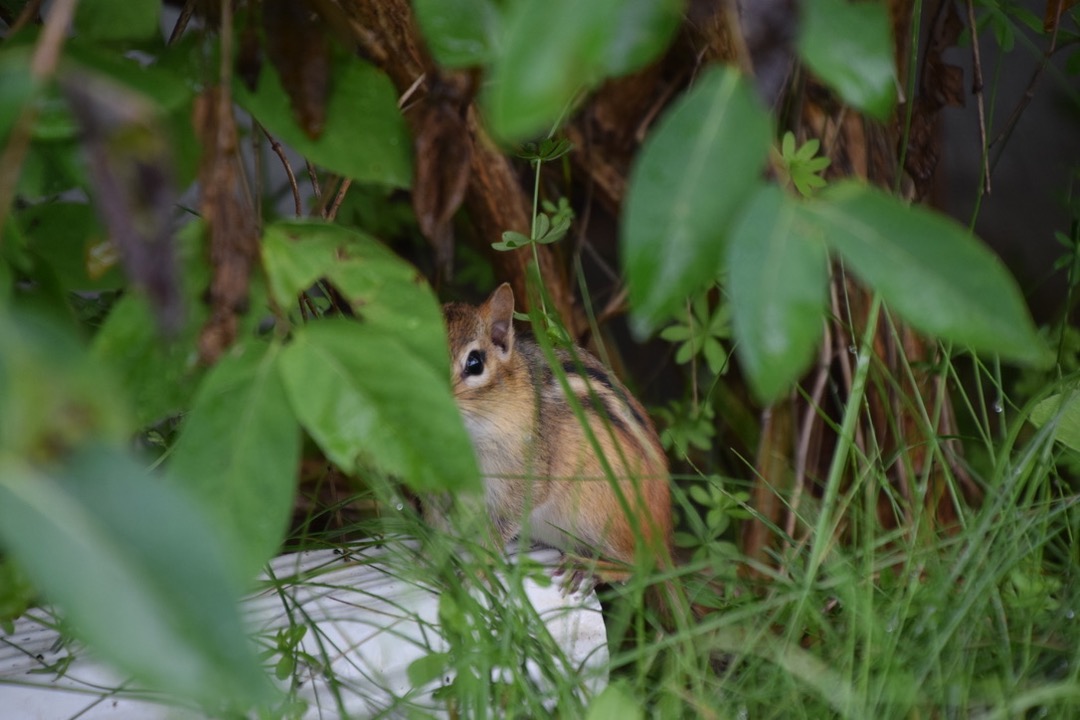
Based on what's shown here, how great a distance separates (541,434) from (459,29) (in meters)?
1.71

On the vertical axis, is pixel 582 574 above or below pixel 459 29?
below

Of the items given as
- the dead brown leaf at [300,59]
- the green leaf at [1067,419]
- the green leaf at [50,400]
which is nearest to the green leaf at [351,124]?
the dead brown leaf at [300,59]

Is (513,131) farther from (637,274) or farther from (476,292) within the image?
(476,292)

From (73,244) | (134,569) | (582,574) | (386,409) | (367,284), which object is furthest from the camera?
(582,574)

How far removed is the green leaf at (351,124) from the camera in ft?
3.06

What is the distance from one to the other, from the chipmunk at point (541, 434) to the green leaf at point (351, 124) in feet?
4.27

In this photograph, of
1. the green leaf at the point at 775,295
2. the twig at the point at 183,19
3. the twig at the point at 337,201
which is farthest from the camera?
the twig at the point at 337,201

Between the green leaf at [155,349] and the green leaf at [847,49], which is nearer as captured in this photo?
the green leaf at [847,49]

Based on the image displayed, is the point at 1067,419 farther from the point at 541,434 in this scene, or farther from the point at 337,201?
the point at 541,434

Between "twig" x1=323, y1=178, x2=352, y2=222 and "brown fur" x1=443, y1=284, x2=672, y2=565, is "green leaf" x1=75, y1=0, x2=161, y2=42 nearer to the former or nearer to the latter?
"twig" x1=323, y1=178, x2=352, y2=222

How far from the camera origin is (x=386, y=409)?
0.77 meters

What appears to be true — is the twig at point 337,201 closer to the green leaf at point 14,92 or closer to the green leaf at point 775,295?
the green leaf at point 14,92

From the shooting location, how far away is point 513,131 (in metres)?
0.59

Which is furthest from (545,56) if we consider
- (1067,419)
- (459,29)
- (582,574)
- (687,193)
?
(582,574)
